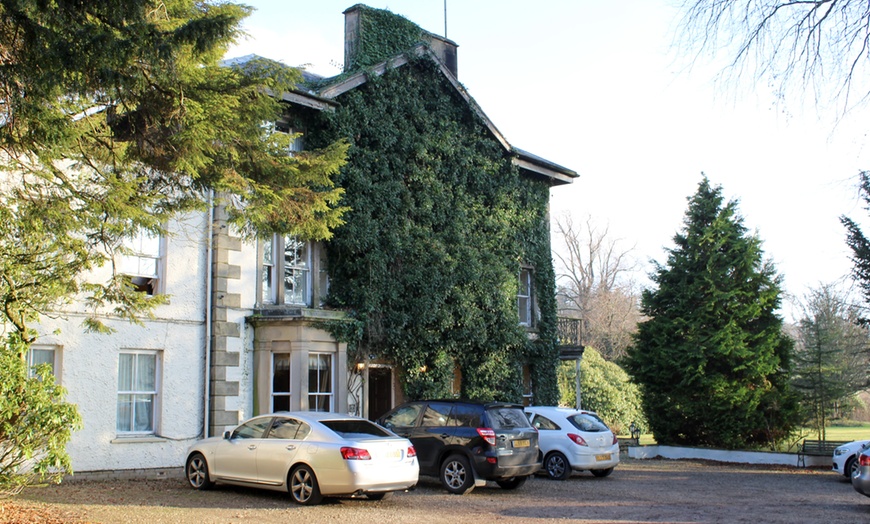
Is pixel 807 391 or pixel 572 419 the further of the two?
pixel 807 391

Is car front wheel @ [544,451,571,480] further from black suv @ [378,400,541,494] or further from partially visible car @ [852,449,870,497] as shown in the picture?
partially visible car @ [852,449,870,497]

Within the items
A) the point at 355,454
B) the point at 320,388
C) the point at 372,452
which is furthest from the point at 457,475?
the point at 320,388

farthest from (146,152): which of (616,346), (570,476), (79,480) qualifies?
(616,346)

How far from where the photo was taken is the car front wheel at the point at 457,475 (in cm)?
1423

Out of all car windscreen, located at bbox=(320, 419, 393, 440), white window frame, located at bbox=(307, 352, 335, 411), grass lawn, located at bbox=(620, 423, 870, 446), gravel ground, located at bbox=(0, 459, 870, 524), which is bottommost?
grass lawn, located at bbox=(620, 423, 870, 446)

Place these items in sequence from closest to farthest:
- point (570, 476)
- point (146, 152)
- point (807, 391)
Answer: point (146, 152)
point (570, 476)
point (807, 391)

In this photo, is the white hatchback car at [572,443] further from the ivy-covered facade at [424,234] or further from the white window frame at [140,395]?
the white window frame at [140,395]

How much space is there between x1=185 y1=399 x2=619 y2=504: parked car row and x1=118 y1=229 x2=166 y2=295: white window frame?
450 cm

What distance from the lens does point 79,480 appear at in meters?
15.2

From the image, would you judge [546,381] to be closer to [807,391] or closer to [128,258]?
[807,391]

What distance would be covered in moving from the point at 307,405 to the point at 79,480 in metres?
5.03

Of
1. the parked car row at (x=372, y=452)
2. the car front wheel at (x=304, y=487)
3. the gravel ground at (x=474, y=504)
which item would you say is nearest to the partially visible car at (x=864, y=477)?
the gravel ground at (x=474, y=504)

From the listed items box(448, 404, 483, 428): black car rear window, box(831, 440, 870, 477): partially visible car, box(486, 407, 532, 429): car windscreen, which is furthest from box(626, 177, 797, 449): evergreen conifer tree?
box(448, 404, 483, 428): black car rear window

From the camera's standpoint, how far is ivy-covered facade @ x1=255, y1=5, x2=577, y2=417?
2023 centimetres
